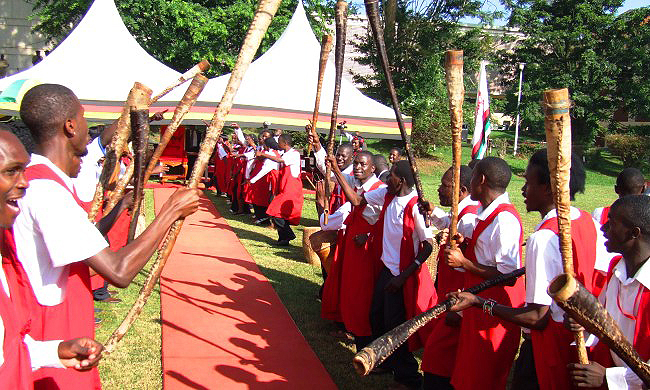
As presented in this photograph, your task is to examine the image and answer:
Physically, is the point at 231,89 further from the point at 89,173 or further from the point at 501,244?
the point at 89,173

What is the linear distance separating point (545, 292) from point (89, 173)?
4.18 meters

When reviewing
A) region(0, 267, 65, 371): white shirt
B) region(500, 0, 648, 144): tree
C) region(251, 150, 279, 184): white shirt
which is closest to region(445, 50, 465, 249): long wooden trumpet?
region(0, 267, 65, 371): white shirt

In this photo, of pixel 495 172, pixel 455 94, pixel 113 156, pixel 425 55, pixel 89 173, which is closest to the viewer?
pixel 113 156

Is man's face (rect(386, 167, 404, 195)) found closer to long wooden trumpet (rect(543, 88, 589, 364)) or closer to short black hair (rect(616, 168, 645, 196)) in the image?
short black hair (rect(616, 168, 645, 196))

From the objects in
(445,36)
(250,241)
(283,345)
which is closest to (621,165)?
(445,36)

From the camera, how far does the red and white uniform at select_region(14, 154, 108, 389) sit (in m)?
2.51

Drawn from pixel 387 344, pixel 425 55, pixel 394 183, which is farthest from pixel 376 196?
pixel 425 55

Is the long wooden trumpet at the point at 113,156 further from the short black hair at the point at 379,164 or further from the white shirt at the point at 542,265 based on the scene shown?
the short black hair at the point at 379,164

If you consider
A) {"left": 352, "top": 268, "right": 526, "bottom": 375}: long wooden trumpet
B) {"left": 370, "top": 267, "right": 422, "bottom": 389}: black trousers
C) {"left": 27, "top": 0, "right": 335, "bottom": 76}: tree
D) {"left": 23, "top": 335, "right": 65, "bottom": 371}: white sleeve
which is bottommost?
{"left": 370, "top": 267, "right": 422, "bottom": 389}: black trousers

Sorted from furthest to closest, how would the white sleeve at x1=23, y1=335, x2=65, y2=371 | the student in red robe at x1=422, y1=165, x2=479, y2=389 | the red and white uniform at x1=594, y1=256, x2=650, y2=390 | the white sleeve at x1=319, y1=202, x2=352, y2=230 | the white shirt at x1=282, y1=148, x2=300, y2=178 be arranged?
the white shirt at x1=282, y1=148, x2=300, y2=178, the white sleeve at x1=319, y1=202, x2=352, y2=230, the student in red robe at x1=422, y1=165, x2=479, y2=389, the red and white uniform at x1=594, y1=256, x2=650, y2=390, the white sleeve at x1=23, y1=335, x2=65, y2=371

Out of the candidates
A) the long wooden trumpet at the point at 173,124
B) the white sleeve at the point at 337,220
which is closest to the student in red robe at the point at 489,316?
the long wooden trumpet at the point at 173,124

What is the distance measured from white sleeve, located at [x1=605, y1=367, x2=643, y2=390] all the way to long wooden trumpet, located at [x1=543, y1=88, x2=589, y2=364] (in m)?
0.55

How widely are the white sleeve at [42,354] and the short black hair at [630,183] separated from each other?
5.15 metres

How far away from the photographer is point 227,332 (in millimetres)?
6574
